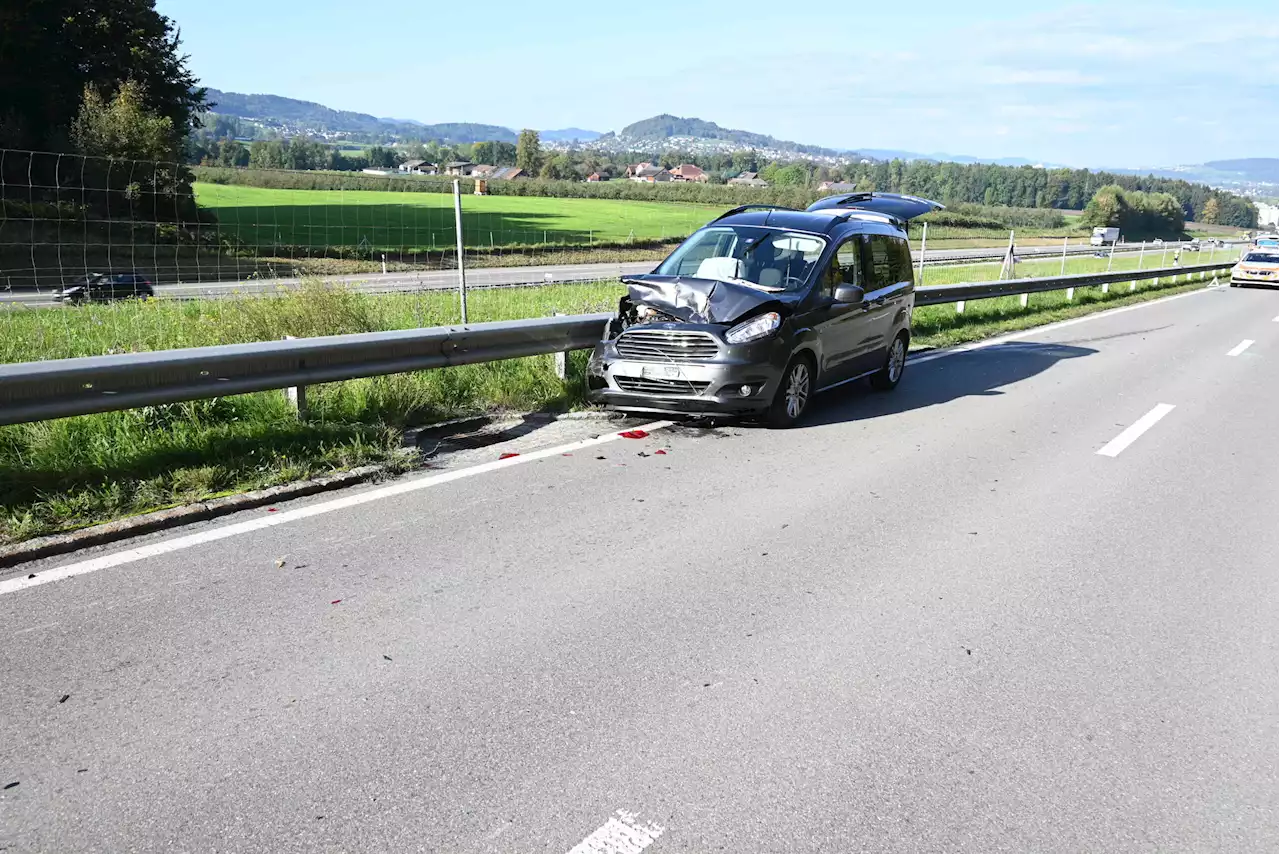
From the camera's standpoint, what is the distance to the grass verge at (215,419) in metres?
5.62

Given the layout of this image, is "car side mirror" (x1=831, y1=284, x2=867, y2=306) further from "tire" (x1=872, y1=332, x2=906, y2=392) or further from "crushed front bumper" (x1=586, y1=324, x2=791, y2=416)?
"tire" (x1=872, y1=332, x2=906, y2=392)

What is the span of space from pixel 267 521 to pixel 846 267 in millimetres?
6113

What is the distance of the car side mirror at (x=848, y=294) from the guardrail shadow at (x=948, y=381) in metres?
1.10

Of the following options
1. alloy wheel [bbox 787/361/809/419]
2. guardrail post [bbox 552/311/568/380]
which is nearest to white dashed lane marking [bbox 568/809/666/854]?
alloy wheel [bbox 787/361/809/419]

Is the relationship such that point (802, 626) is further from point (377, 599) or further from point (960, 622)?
point (377, 599)

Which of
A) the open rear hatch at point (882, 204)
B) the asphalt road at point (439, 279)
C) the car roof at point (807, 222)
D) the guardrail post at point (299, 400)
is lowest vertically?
the asphalt road at point (439, 279)

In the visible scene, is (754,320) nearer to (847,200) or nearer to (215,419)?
(215,419)

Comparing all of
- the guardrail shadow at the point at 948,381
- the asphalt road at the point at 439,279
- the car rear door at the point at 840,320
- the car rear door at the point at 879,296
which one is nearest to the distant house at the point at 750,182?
the asphalt road at the point at 439,279

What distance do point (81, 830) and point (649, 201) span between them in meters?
95.2

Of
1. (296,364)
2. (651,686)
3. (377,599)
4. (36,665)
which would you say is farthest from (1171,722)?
(296,364)

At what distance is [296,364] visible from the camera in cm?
700

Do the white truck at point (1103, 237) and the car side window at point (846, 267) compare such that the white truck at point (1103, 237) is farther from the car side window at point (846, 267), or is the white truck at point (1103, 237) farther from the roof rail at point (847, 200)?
the car side window at point (846, 267)

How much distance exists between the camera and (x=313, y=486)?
20.1ft

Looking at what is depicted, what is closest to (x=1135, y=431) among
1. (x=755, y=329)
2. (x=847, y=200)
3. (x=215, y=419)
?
(x=755, y=329)
